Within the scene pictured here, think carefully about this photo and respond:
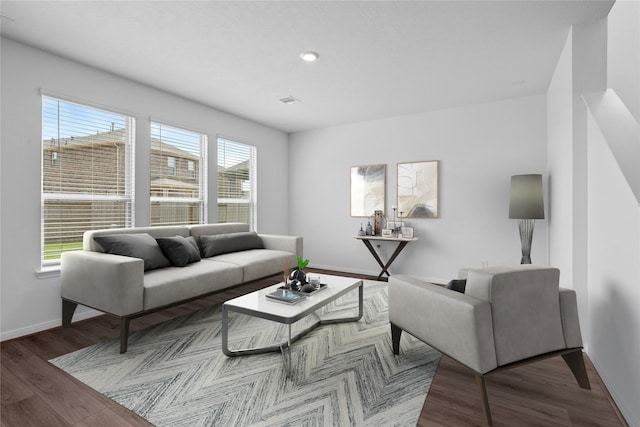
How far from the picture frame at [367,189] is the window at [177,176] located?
7.83ft

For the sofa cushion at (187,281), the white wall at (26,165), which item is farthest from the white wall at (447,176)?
the white wall at (26,165)

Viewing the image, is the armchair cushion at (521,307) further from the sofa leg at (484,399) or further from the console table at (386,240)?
the console table at (386,240)

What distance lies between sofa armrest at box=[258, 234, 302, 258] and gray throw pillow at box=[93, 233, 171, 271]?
5.14 ft

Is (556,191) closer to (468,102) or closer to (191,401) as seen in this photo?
(468,102)

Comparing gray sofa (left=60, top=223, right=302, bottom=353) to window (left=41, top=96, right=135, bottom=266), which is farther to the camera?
window (left=41, top=96, right=135, bottom=266)

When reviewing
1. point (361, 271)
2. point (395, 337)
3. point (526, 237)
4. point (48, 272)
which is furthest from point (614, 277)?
point (48, 272)

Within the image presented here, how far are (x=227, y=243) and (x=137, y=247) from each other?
3.90 ft

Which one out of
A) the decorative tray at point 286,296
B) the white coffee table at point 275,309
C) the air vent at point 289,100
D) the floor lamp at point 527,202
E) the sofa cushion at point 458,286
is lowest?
the white coffee table at point 275,309

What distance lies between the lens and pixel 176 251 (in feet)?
10.7

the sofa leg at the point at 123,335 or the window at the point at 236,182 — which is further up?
the window at the point at 236,182

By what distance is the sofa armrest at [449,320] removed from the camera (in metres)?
1.65

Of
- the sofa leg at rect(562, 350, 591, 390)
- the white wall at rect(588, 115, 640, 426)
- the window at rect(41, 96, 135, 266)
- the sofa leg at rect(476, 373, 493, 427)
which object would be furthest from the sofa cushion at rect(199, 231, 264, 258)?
the white wall at rect(588, 115, 640, 426)

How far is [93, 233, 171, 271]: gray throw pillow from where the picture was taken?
2.93 m

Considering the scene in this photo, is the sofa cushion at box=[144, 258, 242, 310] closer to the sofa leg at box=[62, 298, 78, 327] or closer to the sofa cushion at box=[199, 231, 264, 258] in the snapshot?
the sofa cushion at box=[199, 231, 264, 258]
